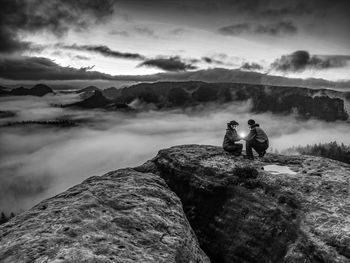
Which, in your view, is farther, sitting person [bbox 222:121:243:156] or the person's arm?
the person's arm

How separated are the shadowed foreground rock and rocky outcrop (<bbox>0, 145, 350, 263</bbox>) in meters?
0.05

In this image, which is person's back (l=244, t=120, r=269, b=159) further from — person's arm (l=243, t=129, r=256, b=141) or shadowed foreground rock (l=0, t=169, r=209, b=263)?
shadowed foreground rock (l=0, t=169, r=209, b=263)

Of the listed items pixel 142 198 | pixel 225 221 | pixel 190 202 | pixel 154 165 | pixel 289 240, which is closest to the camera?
pixel 289 240

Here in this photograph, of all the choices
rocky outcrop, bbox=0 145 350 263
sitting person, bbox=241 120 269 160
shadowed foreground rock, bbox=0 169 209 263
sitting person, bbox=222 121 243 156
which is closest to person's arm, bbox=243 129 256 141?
sitting person, bbox=241 120 269 160

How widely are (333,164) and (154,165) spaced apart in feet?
42.1

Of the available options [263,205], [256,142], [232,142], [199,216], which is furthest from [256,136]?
[199,216]

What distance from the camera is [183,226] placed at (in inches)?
700

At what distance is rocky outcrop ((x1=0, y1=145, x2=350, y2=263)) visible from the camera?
13984 millimetres

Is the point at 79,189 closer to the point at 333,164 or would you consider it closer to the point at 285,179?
the point at 285,179

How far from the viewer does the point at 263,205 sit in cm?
1964

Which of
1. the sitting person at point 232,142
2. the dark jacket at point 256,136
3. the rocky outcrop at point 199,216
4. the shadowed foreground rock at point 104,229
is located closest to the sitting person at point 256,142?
the dark jacket at point 256,136

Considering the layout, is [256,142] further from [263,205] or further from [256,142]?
[263,205]

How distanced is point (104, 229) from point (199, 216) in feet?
27.2

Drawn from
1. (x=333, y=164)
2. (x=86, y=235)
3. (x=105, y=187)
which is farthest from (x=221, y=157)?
(x=86, y=235)
